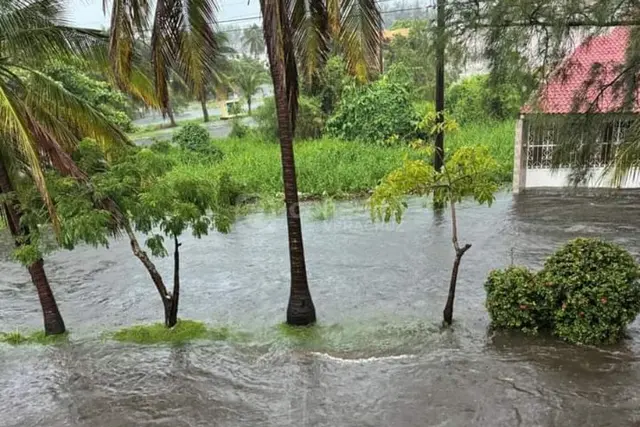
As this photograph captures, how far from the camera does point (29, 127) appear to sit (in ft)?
23.4

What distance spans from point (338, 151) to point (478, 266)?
1085 cm

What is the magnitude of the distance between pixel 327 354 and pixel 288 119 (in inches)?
135

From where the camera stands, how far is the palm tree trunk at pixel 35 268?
8156mm

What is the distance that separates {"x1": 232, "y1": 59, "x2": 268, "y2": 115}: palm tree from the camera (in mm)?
38153

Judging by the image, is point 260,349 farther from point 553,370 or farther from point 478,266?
Result: point 478,266

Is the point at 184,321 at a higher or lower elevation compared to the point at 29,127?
lower

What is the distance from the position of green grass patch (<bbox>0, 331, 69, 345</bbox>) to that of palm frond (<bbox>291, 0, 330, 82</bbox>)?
19.0 ft

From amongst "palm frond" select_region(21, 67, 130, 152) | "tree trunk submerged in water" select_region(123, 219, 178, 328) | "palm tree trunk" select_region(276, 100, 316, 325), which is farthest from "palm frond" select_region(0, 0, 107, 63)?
"palm tree trunk" select_region(276, 100, 316, 325)

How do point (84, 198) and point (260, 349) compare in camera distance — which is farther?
point (260, 349)

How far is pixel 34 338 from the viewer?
30.8ft

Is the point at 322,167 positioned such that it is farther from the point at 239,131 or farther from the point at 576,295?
the point at 576,295

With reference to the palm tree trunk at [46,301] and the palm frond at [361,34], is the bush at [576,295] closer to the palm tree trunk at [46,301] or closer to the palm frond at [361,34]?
the palm frond at [361,34]

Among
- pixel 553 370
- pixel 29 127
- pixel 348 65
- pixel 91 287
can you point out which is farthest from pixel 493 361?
pixel 91 287

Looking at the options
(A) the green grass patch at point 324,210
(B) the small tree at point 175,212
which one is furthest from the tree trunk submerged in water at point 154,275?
(A) the green grass patch at point 324,210
